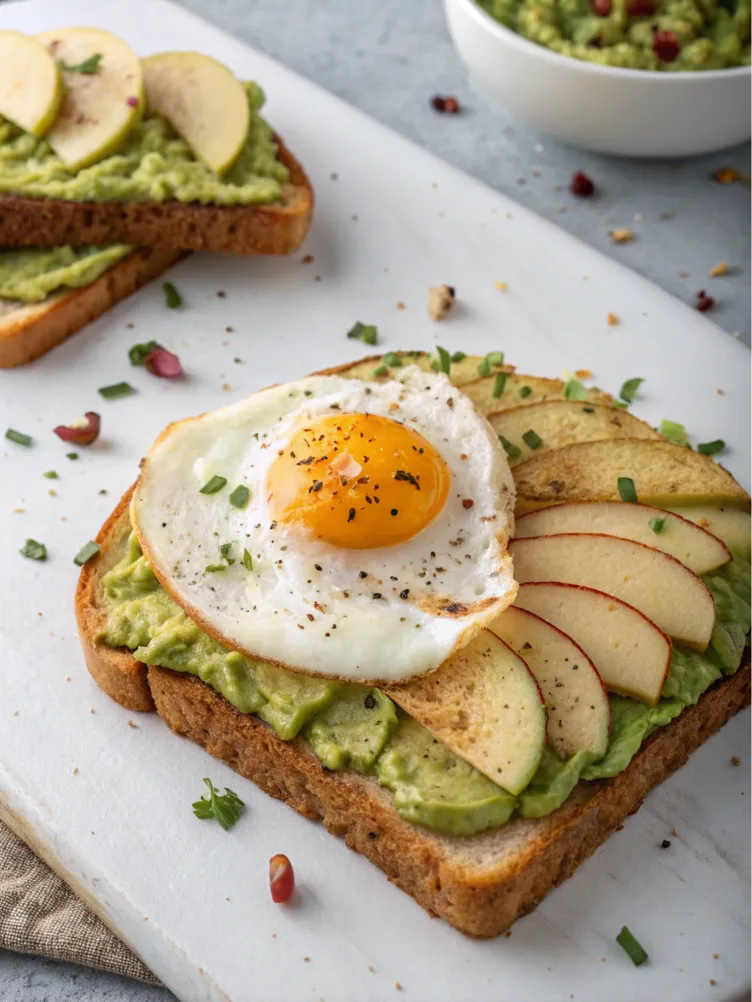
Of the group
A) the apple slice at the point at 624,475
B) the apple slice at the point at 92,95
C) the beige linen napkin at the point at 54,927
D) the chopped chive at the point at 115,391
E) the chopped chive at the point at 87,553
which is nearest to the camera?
the beige linen napkin at the point at 54,927

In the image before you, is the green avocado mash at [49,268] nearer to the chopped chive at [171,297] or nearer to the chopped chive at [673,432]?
the chopped chive at [171,297]

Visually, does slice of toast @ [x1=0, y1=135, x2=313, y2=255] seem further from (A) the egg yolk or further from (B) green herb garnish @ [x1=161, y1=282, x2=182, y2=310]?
(A) the egg yolk

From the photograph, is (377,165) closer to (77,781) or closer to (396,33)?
(396,33)

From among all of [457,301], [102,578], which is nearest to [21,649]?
[102,578]

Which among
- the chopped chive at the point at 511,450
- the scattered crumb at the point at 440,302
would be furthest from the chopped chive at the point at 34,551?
the scattered crumb at the point at 440,302

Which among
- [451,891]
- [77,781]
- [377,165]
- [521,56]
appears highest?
[521,56]

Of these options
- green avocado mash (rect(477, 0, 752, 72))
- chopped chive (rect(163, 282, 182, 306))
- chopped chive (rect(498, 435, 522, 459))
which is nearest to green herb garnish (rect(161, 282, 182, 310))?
chopped chive (rect(163, 282, 182, 306))
